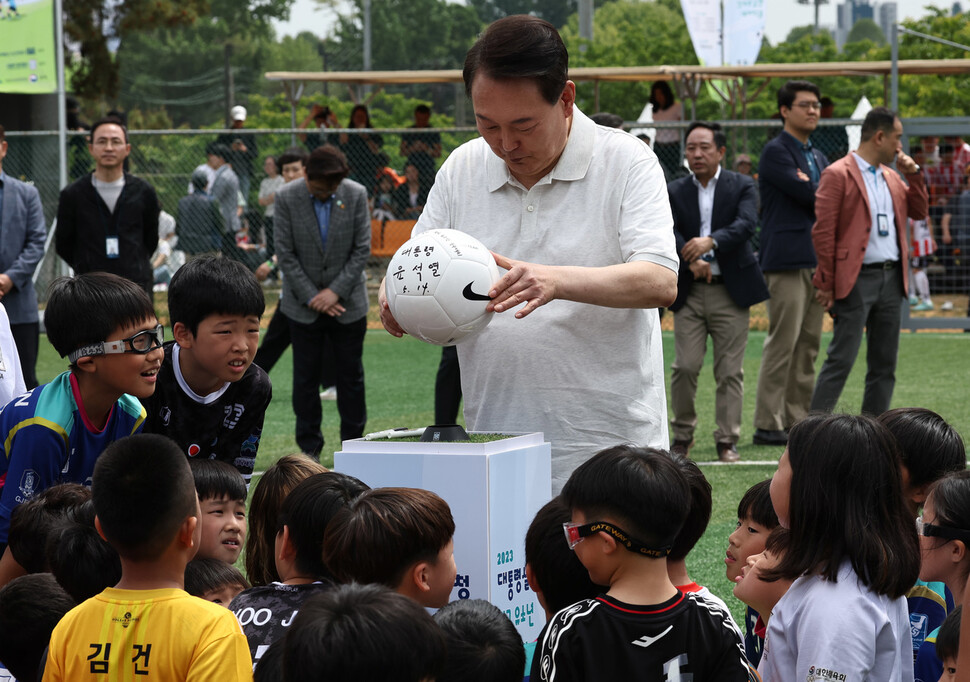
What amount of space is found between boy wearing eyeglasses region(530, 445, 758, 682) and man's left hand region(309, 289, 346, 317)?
5492mm

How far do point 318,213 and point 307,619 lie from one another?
6.39 m

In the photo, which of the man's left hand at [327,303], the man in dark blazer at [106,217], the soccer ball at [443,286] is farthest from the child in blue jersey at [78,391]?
the man in dark blazer at [106,217]

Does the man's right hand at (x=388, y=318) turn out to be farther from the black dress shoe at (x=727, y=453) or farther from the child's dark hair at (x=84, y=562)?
the black dress shoe at (x=727, y=453)

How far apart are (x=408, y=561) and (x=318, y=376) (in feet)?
17.6

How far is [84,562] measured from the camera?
3086mm

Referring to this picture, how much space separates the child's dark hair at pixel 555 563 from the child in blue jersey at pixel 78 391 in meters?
1.39

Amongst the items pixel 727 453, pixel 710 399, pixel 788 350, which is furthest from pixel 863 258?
pixel 710 399

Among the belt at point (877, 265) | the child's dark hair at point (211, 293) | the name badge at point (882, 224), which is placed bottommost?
the belt at point (877, 265)

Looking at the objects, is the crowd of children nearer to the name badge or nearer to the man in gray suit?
the man in gray suit

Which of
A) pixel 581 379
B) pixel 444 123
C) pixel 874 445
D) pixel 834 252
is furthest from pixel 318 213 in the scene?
pixel 444 123

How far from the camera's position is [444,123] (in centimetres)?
4047

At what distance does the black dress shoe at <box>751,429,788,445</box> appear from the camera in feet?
28.1

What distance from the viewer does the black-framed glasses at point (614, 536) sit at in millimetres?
2607

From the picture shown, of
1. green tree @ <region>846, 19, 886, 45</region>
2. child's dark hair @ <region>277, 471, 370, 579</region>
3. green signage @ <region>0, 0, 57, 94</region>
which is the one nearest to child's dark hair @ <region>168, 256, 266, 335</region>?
child's dark hair @ <region>277, 471, 370, 579</region>
